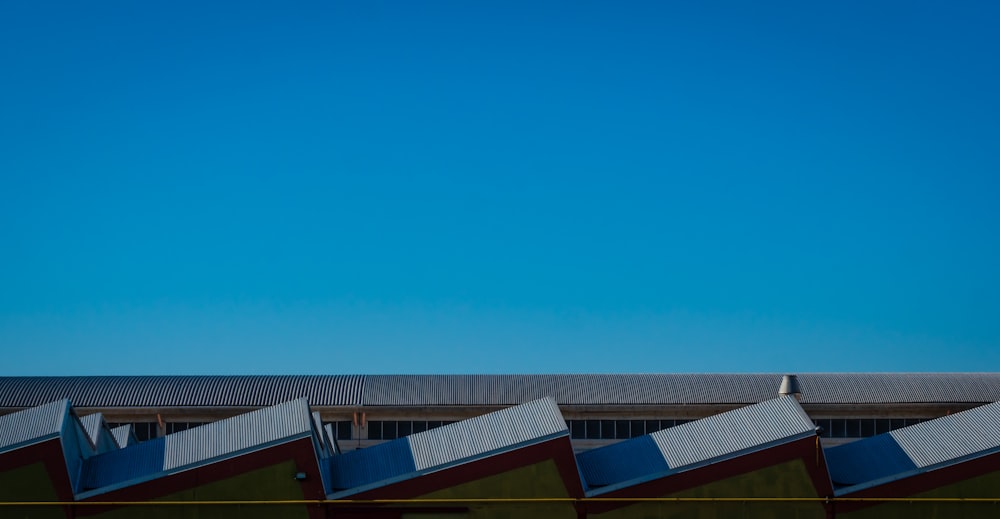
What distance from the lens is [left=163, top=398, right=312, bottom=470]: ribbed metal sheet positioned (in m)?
34.7

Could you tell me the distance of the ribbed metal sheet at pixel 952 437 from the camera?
117 feet

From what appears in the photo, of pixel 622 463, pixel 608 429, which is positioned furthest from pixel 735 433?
pixel 608 429

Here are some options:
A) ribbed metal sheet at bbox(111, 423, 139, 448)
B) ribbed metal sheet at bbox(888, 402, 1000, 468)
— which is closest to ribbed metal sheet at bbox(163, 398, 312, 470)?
ribbed metal sheet at bbox(111, 423, 139, 448)

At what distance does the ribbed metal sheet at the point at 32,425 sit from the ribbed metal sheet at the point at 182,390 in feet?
88.7

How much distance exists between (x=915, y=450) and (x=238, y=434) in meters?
21.3

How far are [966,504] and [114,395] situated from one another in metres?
46.2

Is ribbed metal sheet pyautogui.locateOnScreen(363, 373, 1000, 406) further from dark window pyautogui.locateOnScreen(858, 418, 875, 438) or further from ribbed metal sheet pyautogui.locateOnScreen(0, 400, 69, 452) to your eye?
ribbed metal sheet pyautogui.locateOnScreen(0, 400, 69, 452)

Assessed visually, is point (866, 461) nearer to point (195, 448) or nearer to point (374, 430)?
point (195, 448)

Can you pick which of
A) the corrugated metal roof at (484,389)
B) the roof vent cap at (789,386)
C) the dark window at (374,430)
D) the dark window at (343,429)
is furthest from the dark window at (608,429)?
the dark window at (343,429)

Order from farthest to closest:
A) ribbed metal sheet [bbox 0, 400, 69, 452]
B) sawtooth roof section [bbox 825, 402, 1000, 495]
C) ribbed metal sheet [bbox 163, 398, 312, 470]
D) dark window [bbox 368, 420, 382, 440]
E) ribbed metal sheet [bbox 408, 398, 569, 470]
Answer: dark window [bbox 368, 420, 382, 440] → sawtooth roof section [bbox 825, 402, 1000, 495] → ribbed metal sheet [bbox 408, 398, 569, 470] → ribbed metal sheet [bbox 163, 398, 312, 470] → ribbed metal sheet [bbox 0, 400, 69, 452]

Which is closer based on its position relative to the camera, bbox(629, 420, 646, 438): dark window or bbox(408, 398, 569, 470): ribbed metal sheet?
bbox(408, 398, 569, 470): ribbed metal sheet

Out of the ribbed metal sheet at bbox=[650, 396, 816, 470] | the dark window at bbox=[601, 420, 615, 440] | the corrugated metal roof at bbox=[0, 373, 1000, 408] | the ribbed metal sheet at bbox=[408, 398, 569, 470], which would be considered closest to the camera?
the ribbed metal sheet at bbox=[408, 398, 569, 470]

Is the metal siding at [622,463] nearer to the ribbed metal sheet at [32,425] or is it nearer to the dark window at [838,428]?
the ribbed metal sheet at [32,425]

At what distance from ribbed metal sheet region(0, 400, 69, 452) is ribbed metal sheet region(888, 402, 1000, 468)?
1045 inches
